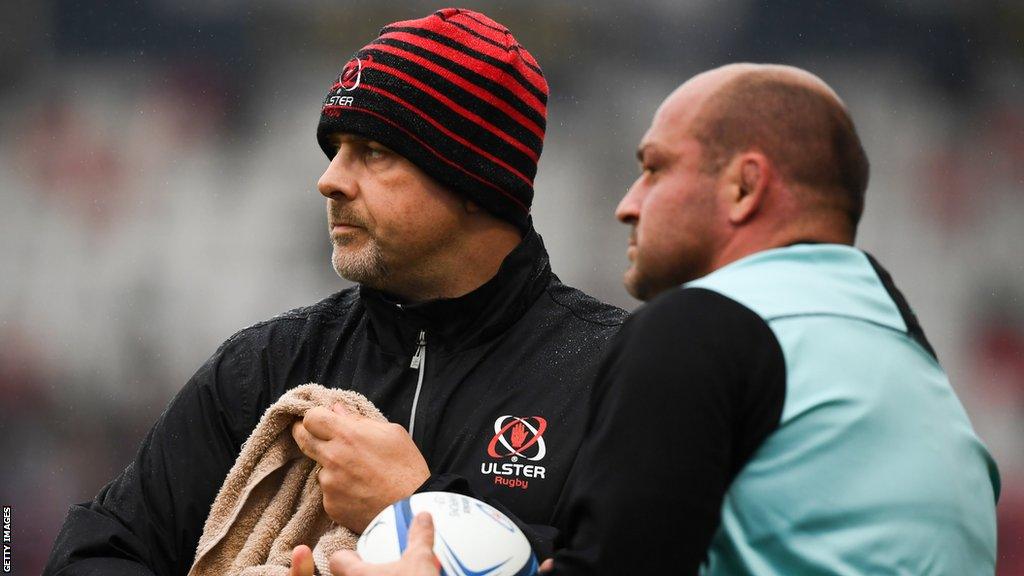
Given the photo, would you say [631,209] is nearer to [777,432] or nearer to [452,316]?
[777,432]

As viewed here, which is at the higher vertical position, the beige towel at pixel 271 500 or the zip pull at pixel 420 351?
the zip pull at pixel 420 351

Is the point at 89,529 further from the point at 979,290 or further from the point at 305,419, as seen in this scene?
the point at 979,290

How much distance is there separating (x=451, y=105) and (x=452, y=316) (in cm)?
41

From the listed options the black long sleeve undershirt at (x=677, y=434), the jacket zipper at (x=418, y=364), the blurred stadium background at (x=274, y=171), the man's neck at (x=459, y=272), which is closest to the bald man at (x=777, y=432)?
the black long sleeve undershirt at (x=677, y=434)

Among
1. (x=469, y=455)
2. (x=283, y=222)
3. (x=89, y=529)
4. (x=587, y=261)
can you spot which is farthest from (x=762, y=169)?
(x=283, y=222)

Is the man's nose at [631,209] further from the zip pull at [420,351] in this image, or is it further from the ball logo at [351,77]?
the ball logo at [351,77]

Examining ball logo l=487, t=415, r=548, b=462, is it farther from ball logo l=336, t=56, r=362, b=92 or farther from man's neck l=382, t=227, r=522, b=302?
ball logo l=336, t=56, r=362, b=92

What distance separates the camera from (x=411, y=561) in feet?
6.00

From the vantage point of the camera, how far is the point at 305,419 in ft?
7.74

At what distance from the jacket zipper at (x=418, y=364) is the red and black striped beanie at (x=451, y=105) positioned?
12.3 inches

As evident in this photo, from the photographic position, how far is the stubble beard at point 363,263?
264 centimetres

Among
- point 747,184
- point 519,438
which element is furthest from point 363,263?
point 747,184

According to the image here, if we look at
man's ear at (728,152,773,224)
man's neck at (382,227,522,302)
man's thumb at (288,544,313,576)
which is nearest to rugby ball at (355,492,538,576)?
man's thumb at (288,544,313,576)

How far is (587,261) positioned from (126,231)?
225 cm
